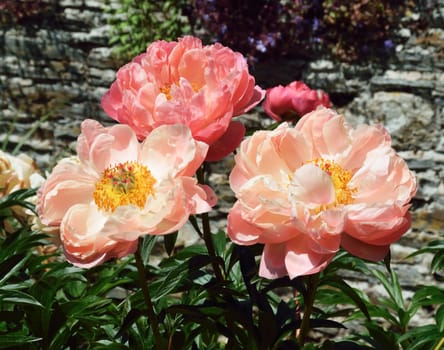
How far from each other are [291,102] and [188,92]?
884mm

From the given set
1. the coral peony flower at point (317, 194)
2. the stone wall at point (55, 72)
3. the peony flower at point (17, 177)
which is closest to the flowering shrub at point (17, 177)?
the peony flower at point (17, 177)

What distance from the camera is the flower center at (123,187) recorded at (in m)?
0.86

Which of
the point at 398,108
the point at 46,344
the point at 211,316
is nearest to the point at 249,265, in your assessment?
the point at 211,316

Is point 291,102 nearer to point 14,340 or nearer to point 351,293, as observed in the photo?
point 351,293

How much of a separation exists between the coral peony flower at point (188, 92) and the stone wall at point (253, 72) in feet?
8.34

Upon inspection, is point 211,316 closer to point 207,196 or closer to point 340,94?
point 207,196

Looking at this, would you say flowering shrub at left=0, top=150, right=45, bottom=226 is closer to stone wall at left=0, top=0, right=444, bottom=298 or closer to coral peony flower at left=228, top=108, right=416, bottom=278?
coral peony flower at left=228, top=108, right=416, bottom=278

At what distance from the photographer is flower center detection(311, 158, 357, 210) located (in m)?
0.85

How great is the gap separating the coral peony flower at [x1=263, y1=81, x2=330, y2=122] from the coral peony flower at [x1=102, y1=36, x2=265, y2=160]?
0.71m

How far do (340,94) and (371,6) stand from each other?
42cm

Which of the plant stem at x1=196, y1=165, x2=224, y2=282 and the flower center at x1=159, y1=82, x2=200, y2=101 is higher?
the flower center at x1=159, y1=82, x2=200, y2=101

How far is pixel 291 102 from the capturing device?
1.78 meters

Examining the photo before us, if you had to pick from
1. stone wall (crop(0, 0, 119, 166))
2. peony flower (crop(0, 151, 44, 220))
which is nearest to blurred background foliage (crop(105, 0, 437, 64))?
stone wall (crop(0, 0, 119, 166))

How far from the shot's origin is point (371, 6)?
346cm
